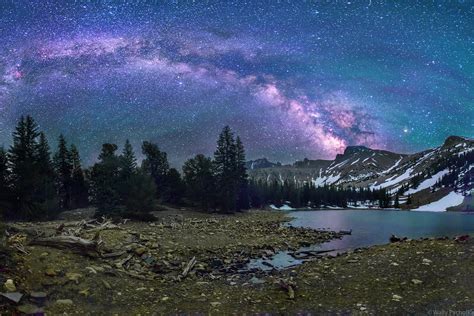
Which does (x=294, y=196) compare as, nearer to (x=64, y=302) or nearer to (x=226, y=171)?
(x=226, y=171)

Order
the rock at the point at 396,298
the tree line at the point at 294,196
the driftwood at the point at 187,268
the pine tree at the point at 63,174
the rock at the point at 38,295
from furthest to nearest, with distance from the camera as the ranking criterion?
the tree line at the point at 294,196, the pine tree at the point at 63,174, the driftwood at the point at 187,268, the rock at the point at 396,298, the rock at the point at 38,295

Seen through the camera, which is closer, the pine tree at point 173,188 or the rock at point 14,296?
the rock at point 14,296

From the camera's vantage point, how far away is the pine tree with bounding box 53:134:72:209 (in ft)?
246

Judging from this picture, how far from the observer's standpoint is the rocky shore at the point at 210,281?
1185 centimetres

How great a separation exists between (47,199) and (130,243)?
32030 millimetres

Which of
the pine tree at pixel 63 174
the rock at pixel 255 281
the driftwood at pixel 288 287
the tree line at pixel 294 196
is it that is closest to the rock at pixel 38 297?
the driftwood at pixel 288 287

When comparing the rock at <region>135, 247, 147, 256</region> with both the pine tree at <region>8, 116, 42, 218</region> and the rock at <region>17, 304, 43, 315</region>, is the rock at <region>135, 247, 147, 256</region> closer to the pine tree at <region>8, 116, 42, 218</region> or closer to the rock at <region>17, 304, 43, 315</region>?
the rock at <region>17, 304, 43, 315</region>

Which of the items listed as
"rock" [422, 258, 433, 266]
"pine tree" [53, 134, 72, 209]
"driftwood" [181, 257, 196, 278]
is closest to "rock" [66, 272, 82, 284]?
"driftwood" [181, 257, 196, 278]

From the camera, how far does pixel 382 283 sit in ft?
48.0

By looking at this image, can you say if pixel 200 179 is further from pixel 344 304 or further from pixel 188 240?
pixel 344 304

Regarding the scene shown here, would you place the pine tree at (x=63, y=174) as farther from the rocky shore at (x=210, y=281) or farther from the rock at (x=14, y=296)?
the rock at (x=14, y=296)

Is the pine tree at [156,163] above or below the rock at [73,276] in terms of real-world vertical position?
above

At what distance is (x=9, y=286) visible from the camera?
1100cm

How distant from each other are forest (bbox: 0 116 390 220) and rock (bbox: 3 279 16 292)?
110 ft
